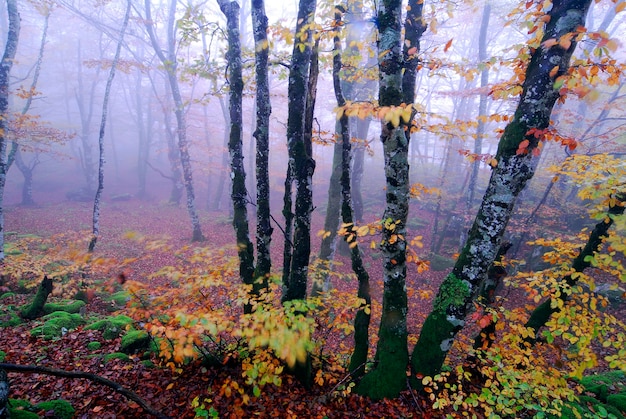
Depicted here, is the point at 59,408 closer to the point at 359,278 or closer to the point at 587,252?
the point at 359,278

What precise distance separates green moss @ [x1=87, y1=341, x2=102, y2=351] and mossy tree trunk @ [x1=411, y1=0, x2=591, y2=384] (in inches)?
239

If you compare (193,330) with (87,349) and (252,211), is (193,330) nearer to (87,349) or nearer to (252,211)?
(87,349)

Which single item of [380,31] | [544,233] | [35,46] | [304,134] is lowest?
[544,233]

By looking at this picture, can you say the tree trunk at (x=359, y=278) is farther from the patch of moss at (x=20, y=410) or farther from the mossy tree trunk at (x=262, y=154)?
the patch of moss at (x=20, y=410)

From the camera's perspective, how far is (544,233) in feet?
46.8

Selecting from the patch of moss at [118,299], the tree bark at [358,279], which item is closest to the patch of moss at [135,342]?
the patch of moss at [118,299]

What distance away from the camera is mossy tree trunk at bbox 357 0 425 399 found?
3848 millimetres

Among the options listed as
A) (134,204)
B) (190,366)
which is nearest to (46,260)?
(190,366)

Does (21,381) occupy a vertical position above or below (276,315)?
below

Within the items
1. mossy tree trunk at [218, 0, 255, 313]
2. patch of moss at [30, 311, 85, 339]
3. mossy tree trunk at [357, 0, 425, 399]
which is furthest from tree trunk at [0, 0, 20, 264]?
mossy tree trunk at [357, 0, 425, 399]

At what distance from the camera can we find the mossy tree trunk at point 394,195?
385cm

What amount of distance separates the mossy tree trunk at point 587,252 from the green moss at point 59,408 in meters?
7.58

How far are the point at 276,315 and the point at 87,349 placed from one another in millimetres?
4202

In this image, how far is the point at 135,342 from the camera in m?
5.93
